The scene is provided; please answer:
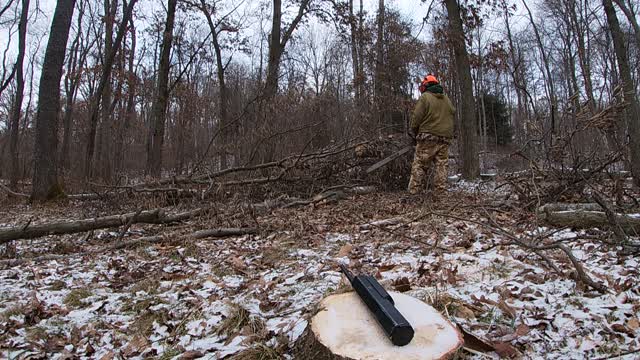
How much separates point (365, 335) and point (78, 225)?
4561 mm

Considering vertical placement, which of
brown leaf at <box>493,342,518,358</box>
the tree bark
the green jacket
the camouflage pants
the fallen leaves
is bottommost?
brown leaf at <box>493,342,518,358</box>

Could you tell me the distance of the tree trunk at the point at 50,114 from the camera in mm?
9133

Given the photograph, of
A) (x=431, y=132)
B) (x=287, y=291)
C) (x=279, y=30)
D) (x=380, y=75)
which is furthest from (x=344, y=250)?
(x=279, y=30)

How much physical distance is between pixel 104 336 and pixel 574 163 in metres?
4.72

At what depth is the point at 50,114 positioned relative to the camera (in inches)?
366

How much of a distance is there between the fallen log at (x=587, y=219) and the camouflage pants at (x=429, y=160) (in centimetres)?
280

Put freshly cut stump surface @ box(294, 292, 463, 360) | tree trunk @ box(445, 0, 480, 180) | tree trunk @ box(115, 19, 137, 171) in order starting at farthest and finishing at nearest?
tree trunk @ box(115, 19, 137, 171) → tree trunk @ box(445, 0, 480, 180) → freshly cut stump surface @ box(294, 292, 463, 360)

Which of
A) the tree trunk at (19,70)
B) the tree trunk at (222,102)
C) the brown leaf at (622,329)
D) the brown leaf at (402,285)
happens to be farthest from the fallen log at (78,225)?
the tree trunk at (19,70)

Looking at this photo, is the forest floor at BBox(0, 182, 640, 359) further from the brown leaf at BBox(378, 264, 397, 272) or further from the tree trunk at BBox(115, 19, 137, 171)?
the tree trunk at BBox(115, 19, 137, 171)

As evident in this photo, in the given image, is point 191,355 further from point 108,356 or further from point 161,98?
point 161,98

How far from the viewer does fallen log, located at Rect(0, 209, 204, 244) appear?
470 centimetres

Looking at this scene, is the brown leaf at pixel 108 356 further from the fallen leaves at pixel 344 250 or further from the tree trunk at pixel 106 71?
the tree trunk at pixel 106 71

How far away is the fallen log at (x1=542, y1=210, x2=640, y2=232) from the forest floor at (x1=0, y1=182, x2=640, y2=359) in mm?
165

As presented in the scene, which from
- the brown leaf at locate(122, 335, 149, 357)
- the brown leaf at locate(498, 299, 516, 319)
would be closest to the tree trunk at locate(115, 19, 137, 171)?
the brown leaf at locate(122, 335, 149, 357)
